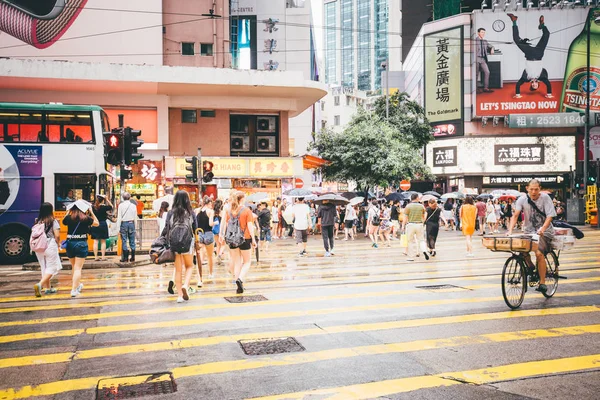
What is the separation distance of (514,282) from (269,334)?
3.72 metres

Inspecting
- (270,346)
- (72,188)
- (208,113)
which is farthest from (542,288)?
(208,113)

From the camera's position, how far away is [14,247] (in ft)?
51.5

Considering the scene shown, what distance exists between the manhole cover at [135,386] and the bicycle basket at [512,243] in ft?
15.7

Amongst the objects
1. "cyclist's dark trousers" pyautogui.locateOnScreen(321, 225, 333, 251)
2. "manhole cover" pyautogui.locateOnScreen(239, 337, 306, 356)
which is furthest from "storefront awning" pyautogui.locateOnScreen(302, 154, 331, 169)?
"manhole cover" pyautogui.locateOnScreen(239, 337, 306, 356)

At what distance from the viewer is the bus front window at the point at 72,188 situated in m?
15.9

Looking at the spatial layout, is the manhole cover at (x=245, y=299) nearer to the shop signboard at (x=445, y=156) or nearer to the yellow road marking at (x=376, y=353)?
the yellow road marking at (x=376, y=353)

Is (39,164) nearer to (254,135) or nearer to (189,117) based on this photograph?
(189,117)

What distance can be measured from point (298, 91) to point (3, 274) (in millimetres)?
19633

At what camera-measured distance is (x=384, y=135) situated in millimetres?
29219

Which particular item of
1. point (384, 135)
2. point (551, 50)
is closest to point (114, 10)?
point (384, 135)

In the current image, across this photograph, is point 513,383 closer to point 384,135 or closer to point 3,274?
point 3,274

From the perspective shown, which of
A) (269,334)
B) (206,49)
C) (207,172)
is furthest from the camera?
(206,49)

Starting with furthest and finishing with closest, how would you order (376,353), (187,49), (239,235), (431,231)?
(187,49), (431,231), (239,235), (376,353)

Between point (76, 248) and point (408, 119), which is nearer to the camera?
point (76, 248)
